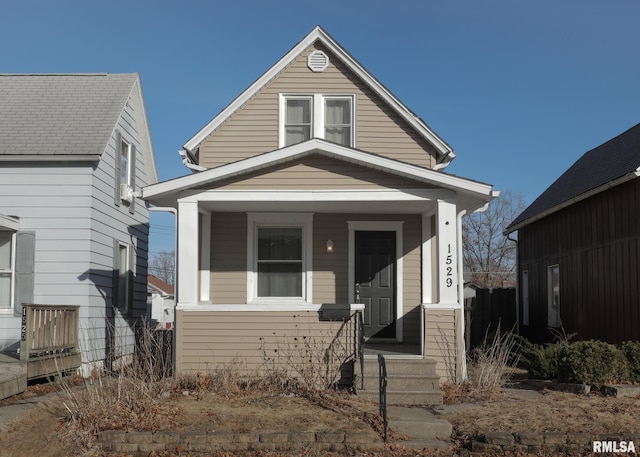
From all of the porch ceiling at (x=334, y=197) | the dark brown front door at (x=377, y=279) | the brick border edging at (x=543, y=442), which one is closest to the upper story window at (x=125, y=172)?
the porch ceiling at (x=334, y=197)

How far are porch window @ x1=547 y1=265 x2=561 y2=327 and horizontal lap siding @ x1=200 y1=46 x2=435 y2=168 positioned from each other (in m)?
6.18

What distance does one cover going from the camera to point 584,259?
49.6ft

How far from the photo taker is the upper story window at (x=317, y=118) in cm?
1338

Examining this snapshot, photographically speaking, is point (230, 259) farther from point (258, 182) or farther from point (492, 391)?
point (492, 391)

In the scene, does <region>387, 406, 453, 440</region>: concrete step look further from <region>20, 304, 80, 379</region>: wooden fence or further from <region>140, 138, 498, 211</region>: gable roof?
<region>20, 304, 80, 379</region>: wooden fence

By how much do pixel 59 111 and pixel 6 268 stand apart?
346 centimetres

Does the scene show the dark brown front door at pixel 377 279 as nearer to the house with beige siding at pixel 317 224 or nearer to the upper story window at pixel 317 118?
the house with beige siding at pixel 317 224

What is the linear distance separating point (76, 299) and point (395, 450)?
7.74m

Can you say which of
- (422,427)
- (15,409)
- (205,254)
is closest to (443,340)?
(422,427)

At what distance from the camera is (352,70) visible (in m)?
13.4

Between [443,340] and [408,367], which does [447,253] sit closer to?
[443,340]

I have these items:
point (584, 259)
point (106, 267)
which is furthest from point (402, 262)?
point (106, 267)

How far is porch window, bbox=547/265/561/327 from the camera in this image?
17094mm

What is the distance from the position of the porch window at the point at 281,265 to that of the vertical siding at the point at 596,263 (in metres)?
5.97
